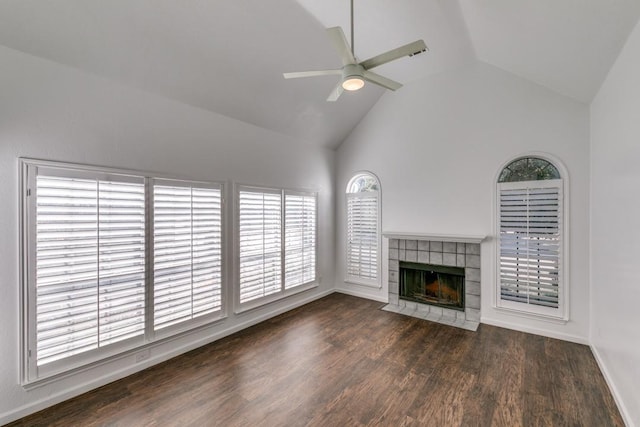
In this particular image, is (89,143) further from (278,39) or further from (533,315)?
(533,315)

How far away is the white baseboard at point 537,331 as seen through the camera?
347 centimetres

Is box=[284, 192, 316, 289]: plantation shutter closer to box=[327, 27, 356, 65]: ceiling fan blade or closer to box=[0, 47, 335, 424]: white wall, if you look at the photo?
box=[0, 47, 335, 424]: white wall

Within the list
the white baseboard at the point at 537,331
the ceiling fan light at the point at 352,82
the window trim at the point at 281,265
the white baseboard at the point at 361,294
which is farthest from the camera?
the white baseboard at the point at 361,294

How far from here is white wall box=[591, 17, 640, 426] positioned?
2064 mm

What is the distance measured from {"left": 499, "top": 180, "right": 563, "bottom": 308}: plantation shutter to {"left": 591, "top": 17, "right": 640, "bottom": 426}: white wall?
409 millimetres

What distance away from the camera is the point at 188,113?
10.8 ft

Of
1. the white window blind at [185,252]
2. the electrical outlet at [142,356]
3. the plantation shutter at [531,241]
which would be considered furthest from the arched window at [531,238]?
the electrical outlet at [142,356]

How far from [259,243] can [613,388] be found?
Answer: 4.08m

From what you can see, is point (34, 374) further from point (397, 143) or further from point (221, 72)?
point (397, 143)

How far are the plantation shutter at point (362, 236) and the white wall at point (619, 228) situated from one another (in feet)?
9.72

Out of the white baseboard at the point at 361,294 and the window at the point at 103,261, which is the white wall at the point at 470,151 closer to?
the white baseboard at the point at 361,294

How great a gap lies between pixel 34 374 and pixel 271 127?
12.1ft

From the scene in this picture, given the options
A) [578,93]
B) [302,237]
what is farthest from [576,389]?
[302,237]

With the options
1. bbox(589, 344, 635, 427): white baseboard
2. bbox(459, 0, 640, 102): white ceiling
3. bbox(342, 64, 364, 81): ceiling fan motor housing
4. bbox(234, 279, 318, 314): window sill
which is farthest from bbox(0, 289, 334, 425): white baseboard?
bbox(459, 0, 640, 102): white ceiling
